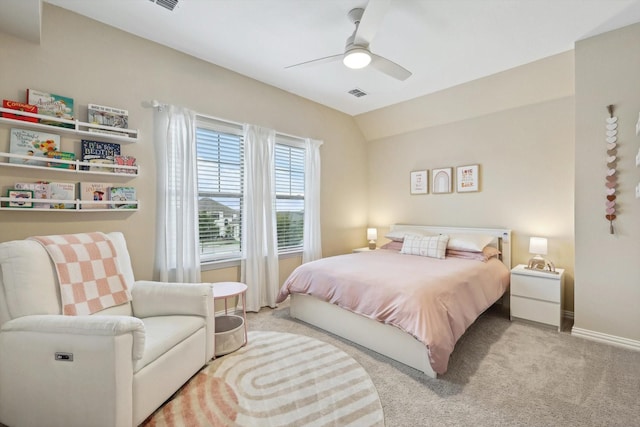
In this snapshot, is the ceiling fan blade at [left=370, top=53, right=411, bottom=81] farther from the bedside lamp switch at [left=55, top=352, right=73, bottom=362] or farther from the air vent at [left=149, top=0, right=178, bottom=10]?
the bedside lamp switch at [left=55, top=352, right=73, bottom=362]

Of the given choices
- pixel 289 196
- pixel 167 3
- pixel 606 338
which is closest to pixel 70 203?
pixel 167 3

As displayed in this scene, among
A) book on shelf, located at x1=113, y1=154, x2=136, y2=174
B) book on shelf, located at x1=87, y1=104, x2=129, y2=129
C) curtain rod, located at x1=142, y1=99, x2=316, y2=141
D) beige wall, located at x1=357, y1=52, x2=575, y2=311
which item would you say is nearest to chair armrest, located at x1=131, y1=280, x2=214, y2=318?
book on shelf, located at x1=113, y1=154, x2=136, y2=174

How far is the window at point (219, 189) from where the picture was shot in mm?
3203

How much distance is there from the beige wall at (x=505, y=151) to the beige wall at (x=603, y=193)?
0.43 m

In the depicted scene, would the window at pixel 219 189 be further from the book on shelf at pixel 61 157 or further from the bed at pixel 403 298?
the book on shelf at pixel 61 157

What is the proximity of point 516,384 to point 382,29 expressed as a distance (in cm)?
298

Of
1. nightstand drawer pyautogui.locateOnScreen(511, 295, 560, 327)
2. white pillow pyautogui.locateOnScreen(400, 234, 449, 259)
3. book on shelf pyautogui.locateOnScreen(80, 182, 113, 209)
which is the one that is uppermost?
book on shelf pyautogui.locateOnScreen(80, 182, 113, 209)

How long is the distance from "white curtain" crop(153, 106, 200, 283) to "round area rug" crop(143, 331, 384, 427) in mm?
1051

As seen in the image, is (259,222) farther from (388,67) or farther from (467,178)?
(467,178)

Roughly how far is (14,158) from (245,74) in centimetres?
228

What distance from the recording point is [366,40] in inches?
88.1

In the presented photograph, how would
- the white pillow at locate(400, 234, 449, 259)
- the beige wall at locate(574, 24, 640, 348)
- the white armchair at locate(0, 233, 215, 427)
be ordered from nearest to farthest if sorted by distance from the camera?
the white armchair at locate(0, 233, 215, 427) < the beige wall at locate(574, 24, 640, 348) < the white pillow at locate(400, 234, 449, 259)

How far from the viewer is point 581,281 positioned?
2736 mm

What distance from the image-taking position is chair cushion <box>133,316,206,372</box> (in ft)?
5.36
